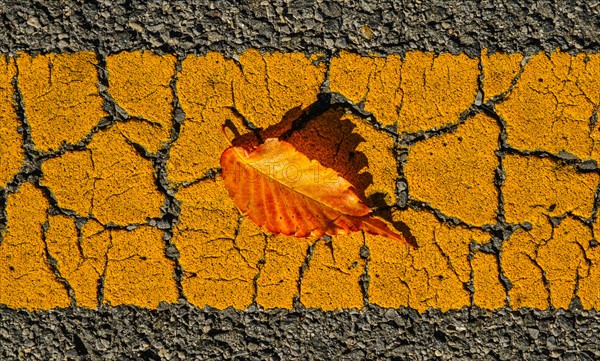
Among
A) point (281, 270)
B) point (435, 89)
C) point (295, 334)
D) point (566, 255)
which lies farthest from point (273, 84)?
point (566, 255)

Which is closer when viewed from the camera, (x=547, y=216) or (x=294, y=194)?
(x=294, y=194)

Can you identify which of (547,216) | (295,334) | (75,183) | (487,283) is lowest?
(295,334)

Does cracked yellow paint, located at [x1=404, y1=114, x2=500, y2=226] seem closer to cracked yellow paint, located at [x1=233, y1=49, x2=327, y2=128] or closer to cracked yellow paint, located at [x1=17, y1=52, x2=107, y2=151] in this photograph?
cracked yellow paint, located at [x1=233, y1=49, x2=327, y2=128]

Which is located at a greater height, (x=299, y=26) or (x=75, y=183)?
(x=299, y=26)

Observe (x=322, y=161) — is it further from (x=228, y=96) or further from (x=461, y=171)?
(x=461, y=171)

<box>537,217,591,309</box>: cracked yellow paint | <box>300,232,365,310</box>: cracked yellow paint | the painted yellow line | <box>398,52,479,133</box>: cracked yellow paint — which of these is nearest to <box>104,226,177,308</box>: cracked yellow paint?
the painted yellow line

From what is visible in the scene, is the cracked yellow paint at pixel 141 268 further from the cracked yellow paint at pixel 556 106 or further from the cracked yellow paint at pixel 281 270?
the cracked yellow paint at pixel 556 106

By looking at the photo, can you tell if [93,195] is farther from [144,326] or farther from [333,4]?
[333,4]

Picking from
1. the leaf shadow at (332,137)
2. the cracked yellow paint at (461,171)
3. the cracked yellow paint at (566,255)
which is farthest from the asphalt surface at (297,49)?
the cracked yellow paint at (461,171)
